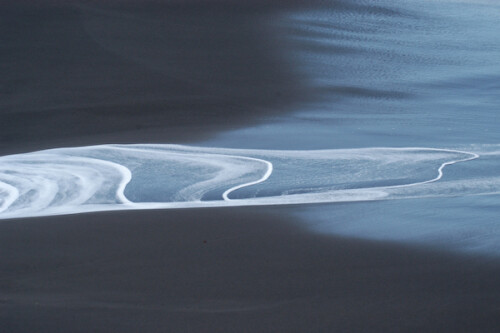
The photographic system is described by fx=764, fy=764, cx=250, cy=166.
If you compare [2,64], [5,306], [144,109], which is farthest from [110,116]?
[5,306]

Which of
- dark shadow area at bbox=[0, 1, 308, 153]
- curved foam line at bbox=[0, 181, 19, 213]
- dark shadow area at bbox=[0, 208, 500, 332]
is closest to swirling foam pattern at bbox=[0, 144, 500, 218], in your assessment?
curved foam line at bbox=[0, 181, 19, 213]

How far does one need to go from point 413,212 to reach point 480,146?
2.41 meters

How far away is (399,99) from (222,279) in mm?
6076

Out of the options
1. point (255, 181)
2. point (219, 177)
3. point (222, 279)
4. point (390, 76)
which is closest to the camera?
point (222, 279)

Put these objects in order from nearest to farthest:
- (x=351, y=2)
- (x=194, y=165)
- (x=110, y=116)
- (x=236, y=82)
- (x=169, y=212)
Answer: (x=169, y=212) < (x=194, y=165) < (x=110, y=116) < (x=236, y=82) < (x=351, y=2)

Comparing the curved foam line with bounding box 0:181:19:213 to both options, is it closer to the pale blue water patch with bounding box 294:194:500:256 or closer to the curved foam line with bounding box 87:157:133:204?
the curved foam line with bounding box 87:157:133:204

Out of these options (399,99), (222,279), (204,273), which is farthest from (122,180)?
(399,99)

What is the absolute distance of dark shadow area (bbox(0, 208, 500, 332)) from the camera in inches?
169

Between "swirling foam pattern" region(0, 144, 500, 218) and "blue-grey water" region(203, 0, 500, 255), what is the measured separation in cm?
26

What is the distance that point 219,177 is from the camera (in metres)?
7.15

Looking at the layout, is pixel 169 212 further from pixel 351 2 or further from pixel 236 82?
pixel 351 2

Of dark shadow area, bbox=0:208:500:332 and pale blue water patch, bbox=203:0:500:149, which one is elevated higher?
pale blue water patch, bbox=203:0:500:149

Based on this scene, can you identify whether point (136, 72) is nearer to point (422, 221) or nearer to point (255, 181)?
point (255, 181)

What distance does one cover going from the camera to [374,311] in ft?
14.4
